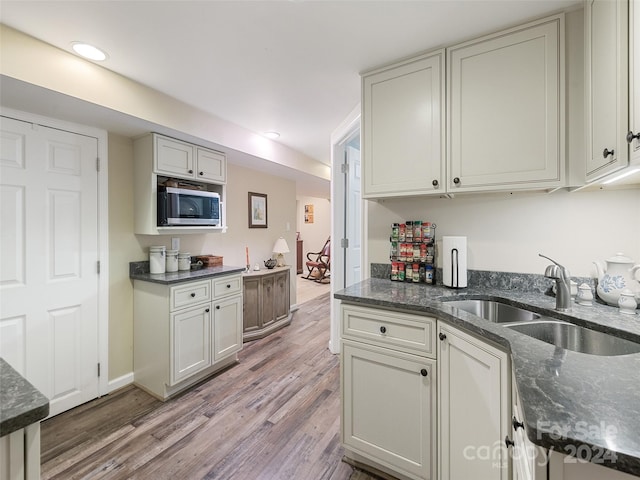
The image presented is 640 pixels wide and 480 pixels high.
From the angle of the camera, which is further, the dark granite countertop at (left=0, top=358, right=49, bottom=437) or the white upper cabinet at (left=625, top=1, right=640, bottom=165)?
the white upper cabinet at (left=625, top=1, right=640, bottom=165)

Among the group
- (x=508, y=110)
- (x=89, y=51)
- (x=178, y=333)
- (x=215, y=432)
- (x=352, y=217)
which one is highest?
(x=89, y=51)

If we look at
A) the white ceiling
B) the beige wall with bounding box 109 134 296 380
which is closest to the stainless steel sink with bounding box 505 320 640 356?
the white ceiling

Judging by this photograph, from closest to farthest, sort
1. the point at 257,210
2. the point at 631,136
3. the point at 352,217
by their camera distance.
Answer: the point at 631,136, the point at 352,217, the point at 257,210

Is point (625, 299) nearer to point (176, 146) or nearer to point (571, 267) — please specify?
point (571, 267)

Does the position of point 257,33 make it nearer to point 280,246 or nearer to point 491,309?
point 491,309

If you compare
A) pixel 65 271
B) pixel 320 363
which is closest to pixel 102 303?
pixel 65 271

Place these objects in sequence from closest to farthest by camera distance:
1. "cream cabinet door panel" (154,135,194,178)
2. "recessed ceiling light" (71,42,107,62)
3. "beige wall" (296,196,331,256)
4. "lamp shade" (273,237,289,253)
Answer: "recessed ceiling light" (71,42,107,62) < "cream cabinet door panel" (154,135,194,178) < "lamp shade" (273,237,289,253) < "beige wall" (296,196,331,256)

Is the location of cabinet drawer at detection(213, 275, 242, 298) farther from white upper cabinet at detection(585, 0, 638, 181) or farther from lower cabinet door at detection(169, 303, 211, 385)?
white upper cabinet at detection(585, 0, 638, 181)

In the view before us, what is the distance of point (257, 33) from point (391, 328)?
1.67 metres

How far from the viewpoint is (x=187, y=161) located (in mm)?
2500

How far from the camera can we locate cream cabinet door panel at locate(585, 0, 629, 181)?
101 cm

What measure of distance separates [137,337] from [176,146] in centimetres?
165

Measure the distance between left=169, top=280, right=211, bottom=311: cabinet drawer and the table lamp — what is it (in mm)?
1605

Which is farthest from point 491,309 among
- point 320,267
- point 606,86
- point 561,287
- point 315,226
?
point 315,226
